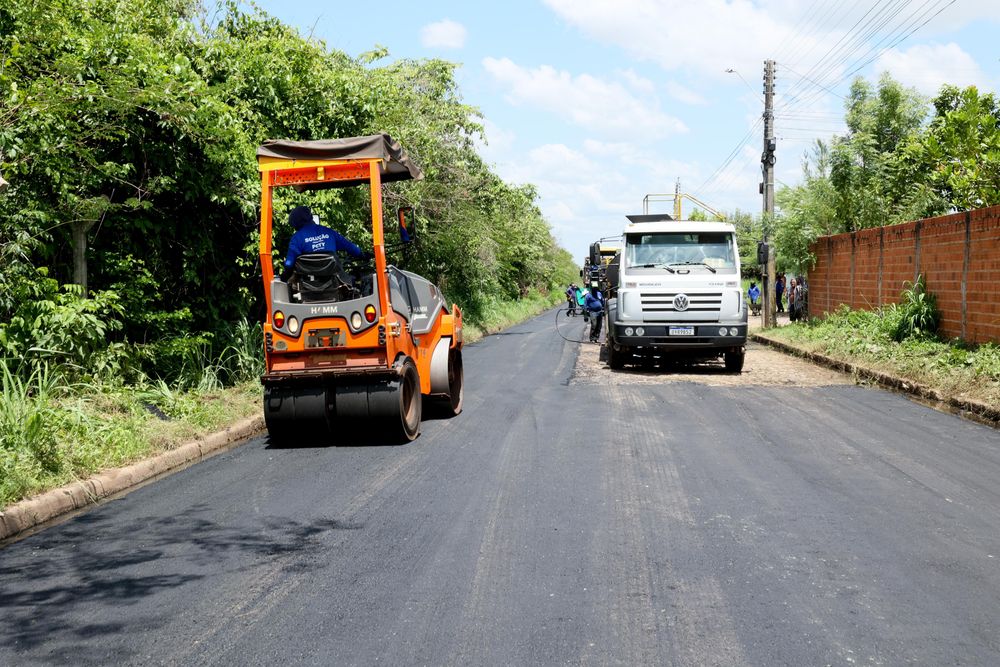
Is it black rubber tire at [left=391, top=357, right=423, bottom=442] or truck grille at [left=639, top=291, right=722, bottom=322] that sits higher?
truck grille at [left=639, top=291, right=722, bottom=322]

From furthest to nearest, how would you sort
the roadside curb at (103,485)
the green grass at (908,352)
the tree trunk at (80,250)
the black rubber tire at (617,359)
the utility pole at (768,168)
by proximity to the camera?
the utility pole at (768,168) < the black rubber tire at (617,359) < the green grass at (908,352) < the tree trunk at (80,250) < the roadside curb at (103,485)

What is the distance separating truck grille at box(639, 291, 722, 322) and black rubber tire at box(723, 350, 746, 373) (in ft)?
2.94

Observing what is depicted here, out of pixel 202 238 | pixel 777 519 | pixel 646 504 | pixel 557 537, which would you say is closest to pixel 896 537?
pixel 777 519

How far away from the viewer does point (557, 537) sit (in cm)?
554

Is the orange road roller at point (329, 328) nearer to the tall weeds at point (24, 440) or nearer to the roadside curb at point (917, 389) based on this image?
the tall weeds at point (24, 440)

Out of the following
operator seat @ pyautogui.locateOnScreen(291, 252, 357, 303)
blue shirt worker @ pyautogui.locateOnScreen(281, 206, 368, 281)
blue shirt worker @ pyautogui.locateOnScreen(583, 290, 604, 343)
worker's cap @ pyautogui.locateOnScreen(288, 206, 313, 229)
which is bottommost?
blue shirt worker @ pyautogui.locateOnScreen(583, 290, 604, 343)

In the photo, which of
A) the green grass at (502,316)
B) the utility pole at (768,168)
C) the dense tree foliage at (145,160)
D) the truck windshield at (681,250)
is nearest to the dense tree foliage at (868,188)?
the utility pole at (768,168)

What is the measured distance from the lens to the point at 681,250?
16062mm

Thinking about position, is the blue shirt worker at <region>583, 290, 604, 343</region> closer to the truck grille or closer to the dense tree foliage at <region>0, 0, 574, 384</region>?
the truck grille

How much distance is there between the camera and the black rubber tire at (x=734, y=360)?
51.6 feet

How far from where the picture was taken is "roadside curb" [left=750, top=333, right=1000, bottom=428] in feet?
33.8

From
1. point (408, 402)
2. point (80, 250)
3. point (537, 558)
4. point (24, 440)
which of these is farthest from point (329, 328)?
point (537, 558)

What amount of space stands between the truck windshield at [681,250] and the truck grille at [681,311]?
2.50 ft

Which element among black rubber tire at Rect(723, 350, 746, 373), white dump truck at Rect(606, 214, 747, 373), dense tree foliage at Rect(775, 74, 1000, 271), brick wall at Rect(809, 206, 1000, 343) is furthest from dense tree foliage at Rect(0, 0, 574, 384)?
dense tree foliage at Rect(775, 74, 1000, 271)
